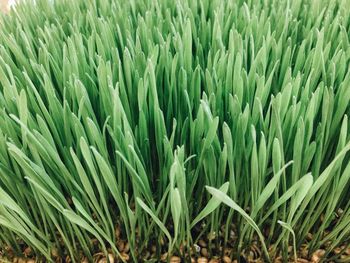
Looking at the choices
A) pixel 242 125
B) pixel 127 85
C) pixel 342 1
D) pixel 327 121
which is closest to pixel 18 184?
pixel 127 85

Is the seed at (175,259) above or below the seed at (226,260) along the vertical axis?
above

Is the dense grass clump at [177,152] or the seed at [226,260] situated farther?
the seed at [226,260]

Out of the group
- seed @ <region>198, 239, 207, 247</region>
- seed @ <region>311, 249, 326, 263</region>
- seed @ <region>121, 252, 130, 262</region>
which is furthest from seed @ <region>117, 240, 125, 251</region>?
seed @ <region>311, 249, 326, 263</region>

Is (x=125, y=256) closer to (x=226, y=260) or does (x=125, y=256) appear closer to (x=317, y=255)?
(x=226, y=260)

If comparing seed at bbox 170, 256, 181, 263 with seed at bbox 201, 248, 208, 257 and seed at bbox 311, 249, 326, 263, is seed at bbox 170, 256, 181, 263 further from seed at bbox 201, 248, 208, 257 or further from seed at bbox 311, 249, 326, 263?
seed at bbox 311, 249, 326, 263

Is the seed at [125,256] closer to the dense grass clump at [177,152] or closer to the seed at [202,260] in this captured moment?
the dense grass clump at [177,152]

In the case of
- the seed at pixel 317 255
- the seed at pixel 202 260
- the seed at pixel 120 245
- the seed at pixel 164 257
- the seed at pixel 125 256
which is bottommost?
the seed at pixel 317 255

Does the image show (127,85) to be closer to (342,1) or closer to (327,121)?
(327,121)

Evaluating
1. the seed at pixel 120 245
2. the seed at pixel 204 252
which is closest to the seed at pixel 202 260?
the seed at pixel 204 252
